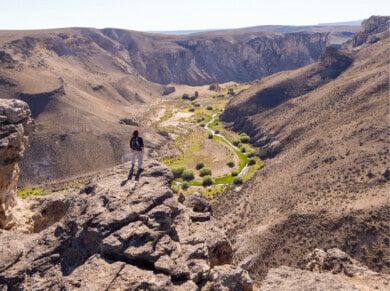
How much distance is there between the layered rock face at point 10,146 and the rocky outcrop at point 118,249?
299 inches

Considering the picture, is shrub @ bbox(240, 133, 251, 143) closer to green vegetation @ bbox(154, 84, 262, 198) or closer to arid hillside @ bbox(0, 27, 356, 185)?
green vegetation @ bbox(154, 84, 262, 198)

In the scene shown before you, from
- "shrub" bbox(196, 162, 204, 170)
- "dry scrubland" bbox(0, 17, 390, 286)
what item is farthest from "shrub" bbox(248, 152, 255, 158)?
"shrub" bbox(196, 162, 204, 170)

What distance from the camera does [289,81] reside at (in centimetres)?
11938

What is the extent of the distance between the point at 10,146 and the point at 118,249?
46.1 feet

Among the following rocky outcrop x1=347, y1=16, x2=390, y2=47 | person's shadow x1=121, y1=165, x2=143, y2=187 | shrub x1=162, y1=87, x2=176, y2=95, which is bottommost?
shrub x1=162, y1=87, x2=176, y2=95

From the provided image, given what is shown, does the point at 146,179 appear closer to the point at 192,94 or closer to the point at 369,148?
the point at 369,148

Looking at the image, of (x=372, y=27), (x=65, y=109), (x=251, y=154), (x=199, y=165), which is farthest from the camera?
(x=372, y=27)

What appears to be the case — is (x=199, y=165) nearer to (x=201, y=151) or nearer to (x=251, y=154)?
(x=201, y=151)

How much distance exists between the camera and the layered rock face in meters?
24.6

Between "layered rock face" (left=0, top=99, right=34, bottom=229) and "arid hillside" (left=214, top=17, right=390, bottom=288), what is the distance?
24.7 metres

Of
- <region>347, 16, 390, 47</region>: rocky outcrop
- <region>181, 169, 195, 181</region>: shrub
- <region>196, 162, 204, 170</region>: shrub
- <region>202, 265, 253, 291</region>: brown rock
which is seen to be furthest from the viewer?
<region>347, 16, 390, 47</region>: rocky outcrop

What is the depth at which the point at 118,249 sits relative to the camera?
16031 mm

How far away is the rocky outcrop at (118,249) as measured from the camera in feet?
50.1

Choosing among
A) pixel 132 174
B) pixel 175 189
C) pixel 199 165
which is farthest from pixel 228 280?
pixel 199 165
